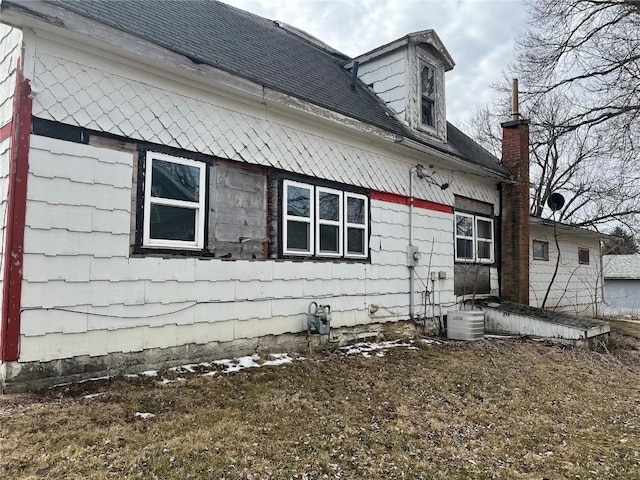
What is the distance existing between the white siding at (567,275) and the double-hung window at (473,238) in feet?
10.1

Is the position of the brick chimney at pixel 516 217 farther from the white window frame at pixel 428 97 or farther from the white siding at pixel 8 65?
the white siding at pixel 8 65

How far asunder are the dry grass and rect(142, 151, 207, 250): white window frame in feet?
5.22

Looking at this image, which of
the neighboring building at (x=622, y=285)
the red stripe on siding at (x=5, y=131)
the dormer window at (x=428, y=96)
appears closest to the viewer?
the red stripe on siding at (x=5, y=131)

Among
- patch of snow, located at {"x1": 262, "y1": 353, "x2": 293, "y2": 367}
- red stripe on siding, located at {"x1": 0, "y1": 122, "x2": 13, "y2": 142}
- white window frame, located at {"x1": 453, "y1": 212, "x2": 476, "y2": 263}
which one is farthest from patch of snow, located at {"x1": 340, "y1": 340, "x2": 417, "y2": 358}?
red stripe on siding, located at {"x1": 0, "y1": 122, "x2": 13, "y2": 142}

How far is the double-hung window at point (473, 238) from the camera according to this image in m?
10.4

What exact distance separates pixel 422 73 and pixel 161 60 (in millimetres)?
6647

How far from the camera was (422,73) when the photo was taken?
32.8ft

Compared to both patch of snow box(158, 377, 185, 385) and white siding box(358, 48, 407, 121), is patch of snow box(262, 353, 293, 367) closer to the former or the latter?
patch of snow box(158, 377, 185, 385)

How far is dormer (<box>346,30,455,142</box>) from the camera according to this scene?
9.58 meters

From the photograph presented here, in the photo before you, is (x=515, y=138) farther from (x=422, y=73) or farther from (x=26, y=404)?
(x=26, y=404)

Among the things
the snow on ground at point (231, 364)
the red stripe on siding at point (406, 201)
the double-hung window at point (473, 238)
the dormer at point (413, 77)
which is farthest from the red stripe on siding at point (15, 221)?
the double-hung window at point (473, 238)

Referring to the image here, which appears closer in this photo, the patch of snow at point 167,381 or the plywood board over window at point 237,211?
the patch of snow at point 167,381

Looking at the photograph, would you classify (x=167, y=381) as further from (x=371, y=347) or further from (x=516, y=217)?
(x=516, y=217)

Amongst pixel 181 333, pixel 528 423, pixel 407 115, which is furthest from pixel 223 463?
pixel 407 115
